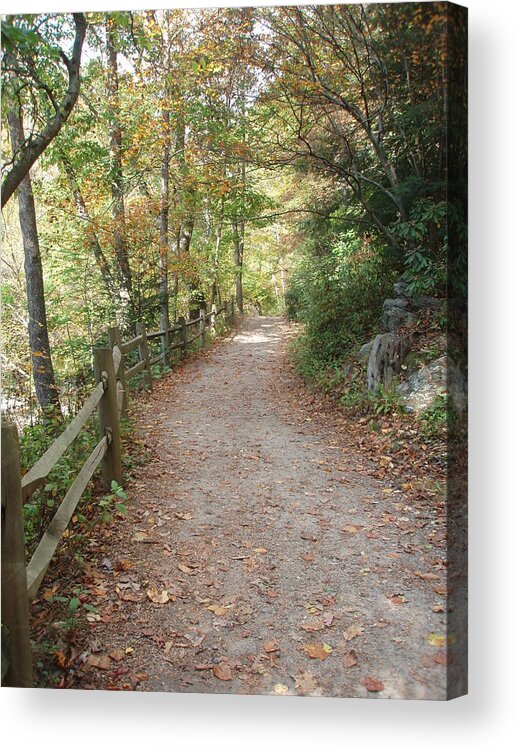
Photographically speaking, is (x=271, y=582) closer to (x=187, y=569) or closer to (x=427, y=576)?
(x=187, y=569)

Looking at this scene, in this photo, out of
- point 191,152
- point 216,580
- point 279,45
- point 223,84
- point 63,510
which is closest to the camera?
point 63,510

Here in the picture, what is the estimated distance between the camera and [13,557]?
85.4 inches

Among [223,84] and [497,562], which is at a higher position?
[223,84]

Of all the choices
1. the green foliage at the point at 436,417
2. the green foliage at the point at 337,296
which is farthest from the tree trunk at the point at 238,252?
the green foliage at the point at 436,417

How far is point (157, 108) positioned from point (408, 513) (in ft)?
10.3

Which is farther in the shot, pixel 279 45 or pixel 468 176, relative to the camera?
pixel 279 45

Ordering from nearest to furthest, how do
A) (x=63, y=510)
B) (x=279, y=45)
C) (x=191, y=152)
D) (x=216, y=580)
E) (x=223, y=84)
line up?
1. (x=63, y=510)
2. (x=216, y=580)
3. (x=279, y=45)
4. (x=223, y=84)
5. (x=191, y=152)

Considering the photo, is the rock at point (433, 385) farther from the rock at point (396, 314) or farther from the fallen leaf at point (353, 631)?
the fallen leaf at point (353, 631)

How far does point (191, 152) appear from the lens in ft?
12.1

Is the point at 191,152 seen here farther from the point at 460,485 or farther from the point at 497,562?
the point at 497,562

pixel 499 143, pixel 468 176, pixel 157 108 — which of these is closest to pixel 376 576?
pixel 468 176

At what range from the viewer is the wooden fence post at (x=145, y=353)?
5.39 metres

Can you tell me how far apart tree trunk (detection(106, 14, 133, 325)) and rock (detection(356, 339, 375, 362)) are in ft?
6.82

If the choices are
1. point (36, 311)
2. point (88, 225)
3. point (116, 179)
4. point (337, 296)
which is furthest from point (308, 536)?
point (116, 179)
